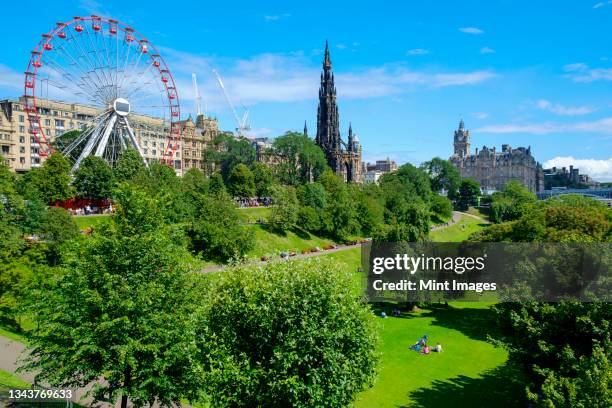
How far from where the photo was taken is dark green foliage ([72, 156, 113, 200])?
211 ft

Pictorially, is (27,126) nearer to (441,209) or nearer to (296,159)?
Result: (296,159)

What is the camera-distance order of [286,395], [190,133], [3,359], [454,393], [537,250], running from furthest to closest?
[190,133] → [537,250] → [454,393] → [3,359] → [286,395]

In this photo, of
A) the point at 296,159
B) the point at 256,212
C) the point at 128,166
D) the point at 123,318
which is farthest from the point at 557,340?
the point at 296,159

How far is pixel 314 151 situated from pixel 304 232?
137 feet

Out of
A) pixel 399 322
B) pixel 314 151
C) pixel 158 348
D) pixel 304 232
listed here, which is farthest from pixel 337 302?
pixel 314 151

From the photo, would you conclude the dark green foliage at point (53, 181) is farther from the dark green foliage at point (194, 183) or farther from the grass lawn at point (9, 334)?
the grass lawn at point (9, 334)

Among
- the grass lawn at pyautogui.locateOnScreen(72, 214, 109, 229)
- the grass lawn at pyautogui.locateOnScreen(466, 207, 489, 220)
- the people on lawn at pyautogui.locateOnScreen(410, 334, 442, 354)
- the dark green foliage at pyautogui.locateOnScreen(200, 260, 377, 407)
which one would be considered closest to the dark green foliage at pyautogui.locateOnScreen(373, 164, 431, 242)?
the people on lawn at pyautogui.locateOnScreen(410, 334, 442, 354)

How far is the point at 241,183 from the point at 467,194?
93052 mm

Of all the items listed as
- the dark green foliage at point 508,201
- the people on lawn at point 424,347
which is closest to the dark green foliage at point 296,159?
the dark green foliage at point 508,201

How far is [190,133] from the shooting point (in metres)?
122

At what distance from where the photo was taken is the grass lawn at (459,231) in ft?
316

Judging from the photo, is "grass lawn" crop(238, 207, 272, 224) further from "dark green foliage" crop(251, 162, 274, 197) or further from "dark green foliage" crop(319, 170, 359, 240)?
"dark green foliage" crop(319, 170, 359, 240)

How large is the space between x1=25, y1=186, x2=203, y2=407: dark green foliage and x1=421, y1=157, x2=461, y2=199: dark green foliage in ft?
495

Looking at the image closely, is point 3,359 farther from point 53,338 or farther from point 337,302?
point 337,302
